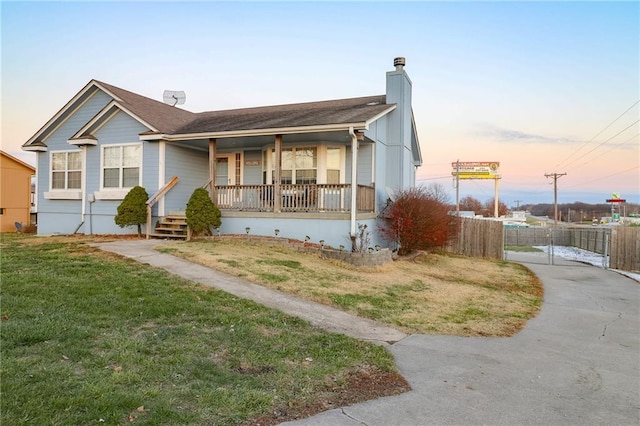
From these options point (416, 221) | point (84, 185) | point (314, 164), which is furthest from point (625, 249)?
point (84, 185)

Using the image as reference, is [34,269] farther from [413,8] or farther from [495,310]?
[413,8]

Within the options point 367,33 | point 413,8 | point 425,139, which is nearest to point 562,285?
point 413,8

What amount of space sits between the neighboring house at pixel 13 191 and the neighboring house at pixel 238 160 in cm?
465

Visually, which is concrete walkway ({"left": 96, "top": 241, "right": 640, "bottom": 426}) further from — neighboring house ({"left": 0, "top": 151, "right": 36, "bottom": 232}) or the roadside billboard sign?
the roadside billboard sign

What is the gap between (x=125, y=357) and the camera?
441cm

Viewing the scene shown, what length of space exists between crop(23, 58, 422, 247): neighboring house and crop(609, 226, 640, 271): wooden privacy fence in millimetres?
9205

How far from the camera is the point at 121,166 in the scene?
16297mm

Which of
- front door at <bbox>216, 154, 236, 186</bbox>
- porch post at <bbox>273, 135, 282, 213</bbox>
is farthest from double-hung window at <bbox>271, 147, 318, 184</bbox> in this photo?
front door at <bbox>216, 154, 236, 186</bbox>

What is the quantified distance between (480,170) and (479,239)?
41.0 metres

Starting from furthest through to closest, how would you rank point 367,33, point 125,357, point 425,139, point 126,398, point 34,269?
point 425,139 < point 367,33 < point 34,269 < point 125,357 < point 126,398

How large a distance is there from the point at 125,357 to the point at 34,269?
225 inches

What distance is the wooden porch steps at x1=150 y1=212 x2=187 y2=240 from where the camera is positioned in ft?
48.2

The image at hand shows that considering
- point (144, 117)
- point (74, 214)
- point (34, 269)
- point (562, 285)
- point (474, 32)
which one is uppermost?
point (474, 32)

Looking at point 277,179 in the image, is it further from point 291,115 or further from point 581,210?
point 581,210
